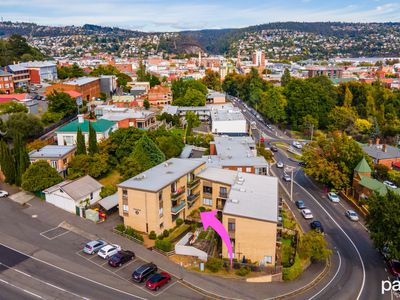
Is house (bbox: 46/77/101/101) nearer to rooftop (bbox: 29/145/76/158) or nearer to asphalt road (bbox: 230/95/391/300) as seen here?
rooftop (bbox: 29/145/76/158)

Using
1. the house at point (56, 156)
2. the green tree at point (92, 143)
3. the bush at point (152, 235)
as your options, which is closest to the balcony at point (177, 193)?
the bush at point (152, 235)

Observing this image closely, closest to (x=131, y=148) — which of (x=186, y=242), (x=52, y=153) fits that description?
(x=52, y=153)

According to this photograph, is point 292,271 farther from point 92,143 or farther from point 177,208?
point 92,143

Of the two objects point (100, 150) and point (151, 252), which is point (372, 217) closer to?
point (151, 252)

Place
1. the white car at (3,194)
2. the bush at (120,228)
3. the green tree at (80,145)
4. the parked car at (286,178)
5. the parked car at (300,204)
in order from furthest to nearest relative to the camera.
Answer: the parked car at (286,178) < the green tree at (80,145) < the parked car at (300,204) < the white car at (3,194) < the bush at (120,228)

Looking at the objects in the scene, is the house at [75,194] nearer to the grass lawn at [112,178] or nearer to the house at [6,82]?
the grass lawn at [112,178]
